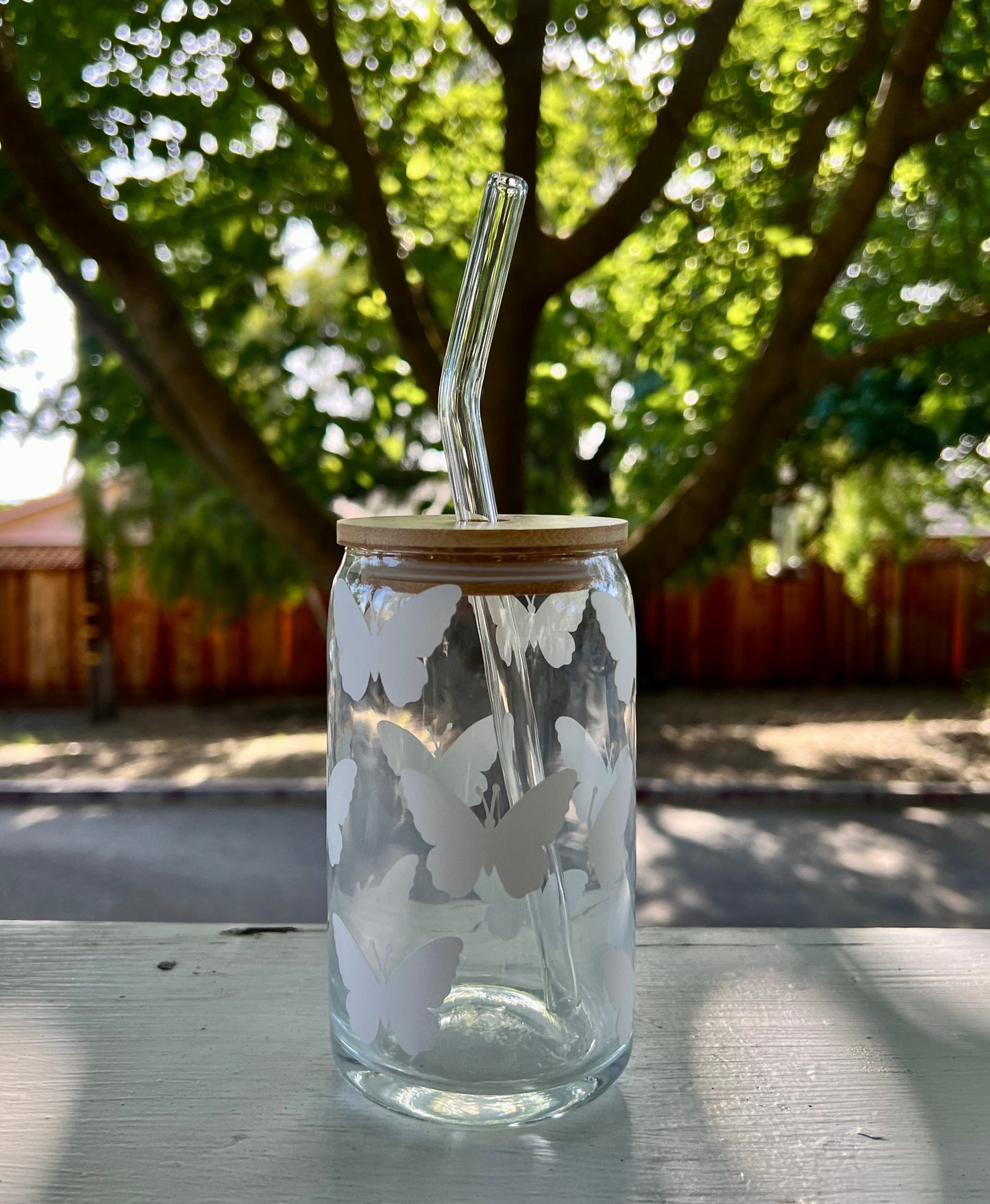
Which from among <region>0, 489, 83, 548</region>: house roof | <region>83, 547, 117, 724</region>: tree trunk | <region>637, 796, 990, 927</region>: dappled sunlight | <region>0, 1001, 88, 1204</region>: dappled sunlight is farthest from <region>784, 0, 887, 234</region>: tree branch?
<region>0, 489, 83, 548</region>: house roof

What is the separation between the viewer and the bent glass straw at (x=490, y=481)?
0.57 m

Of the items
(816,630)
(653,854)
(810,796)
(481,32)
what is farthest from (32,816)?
(816,630)

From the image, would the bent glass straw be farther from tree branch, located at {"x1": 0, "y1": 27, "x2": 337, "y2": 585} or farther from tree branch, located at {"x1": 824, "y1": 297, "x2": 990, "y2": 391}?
tree branch, located at {"x1": 824, "y1": 297, "x2": 990, "y2": 391}

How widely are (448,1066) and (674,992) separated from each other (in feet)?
0.65

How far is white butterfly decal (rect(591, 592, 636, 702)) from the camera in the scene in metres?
0.58

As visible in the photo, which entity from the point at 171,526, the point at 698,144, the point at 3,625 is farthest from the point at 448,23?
the point at 3,625

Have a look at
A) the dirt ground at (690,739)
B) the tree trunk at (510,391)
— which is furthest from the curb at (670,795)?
the tree trunk at (510,391)

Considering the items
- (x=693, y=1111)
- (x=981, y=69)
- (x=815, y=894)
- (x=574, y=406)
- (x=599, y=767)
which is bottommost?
(x=815, y=894)

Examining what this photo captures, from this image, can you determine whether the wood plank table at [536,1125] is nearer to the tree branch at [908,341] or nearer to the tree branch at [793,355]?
the tree branch at [793,355]

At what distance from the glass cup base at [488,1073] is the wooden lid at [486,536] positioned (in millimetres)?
261

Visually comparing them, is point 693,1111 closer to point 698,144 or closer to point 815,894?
point 815,894

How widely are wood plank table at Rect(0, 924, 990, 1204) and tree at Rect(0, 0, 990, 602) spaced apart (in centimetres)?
195

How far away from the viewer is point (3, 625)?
7.73 meters

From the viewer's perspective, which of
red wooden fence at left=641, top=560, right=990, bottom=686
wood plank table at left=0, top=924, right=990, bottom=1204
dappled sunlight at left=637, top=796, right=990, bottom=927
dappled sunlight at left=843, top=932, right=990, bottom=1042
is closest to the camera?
wood plank table at left=0, top=924, right=990, bottom=1204
